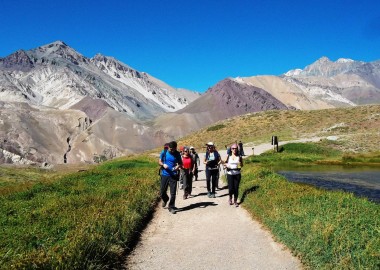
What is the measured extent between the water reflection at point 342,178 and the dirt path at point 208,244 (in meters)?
10.8

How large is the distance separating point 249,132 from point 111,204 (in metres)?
70.3

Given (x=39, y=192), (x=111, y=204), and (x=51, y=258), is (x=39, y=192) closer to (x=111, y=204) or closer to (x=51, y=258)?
(x=111, y=204)

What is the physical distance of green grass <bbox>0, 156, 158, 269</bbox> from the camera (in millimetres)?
8375

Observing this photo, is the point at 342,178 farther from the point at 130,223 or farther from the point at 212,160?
the point at 130,223

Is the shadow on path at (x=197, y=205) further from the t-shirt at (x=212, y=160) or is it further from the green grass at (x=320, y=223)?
the t-shirt at (x=212, y=160)

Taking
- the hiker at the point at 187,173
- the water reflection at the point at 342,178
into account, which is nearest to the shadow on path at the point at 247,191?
the hiker at the point at 187,173

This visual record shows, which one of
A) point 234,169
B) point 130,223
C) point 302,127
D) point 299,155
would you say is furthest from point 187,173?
point 302,127

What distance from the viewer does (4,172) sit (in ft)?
163

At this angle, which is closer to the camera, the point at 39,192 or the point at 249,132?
the point at 39,192

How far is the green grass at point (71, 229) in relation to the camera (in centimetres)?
838

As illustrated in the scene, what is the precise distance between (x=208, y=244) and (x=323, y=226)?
3.60m

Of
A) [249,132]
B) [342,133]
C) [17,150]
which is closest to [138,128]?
[17,150]

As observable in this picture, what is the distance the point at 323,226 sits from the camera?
987 centimetres

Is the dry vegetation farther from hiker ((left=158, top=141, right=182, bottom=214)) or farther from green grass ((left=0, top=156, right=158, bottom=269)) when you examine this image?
green grass ((left=0, top=156, right=158, bottom=269))
